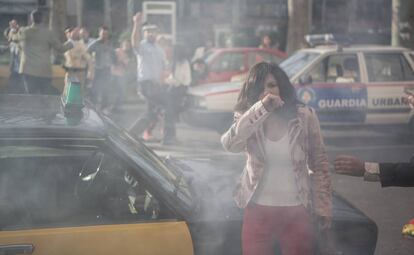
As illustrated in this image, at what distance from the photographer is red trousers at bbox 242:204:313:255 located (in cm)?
276

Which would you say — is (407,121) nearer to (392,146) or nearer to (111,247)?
(392,146)

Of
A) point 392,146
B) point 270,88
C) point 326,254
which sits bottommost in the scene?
point 392,146

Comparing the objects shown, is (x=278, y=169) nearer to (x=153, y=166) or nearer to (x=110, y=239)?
(x=153, y=166)

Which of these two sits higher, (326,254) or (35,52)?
(35,52)

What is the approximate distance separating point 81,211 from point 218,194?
75 centimetres

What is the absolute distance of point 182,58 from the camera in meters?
8.73

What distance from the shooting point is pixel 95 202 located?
2.69 m

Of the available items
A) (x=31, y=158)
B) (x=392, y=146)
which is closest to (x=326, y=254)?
(x=31, y=158)

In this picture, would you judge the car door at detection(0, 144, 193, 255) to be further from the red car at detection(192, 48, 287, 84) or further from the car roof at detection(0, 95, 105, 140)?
the red car at detection(192, 48, 287, 84)

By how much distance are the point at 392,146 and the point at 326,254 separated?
578 cm

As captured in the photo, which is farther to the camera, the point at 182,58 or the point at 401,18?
the point at 401,18

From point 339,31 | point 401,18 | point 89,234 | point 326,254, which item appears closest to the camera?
point 89,234

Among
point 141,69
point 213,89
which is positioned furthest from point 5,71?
point 213,89

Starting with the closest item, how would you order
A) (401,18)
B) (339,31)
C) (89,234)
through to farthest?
(89,234) → (401,18) → (339,31)
